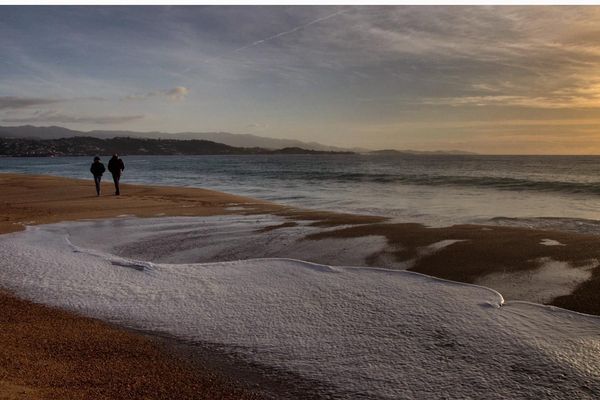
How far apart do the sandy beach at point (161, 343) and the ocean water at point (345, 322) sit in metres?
0.38

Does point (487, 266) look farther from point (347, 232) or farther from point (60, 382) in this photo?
point (60, 382)

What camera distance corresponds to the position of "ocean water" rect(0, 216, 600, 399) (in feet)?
11.8

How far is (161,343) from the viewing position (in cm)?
433

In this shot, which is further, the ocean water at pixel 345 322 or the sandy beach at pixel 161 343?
the ocean water at pixel 345 322

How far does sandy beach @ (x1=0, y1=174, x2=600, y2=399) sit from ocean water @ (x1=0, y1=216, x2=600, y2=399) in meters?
0.38

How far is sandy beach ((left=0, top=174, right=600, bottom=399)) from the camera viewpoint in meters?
3.47

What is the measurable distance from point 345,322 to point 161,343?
1.92m

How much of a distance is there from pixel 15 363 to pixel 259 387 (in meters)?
2.05

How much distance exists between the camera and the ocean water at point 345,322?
11.8 feet

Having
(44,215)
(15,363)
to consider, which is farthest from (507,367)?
(44,215)

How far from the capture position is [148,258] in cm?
796

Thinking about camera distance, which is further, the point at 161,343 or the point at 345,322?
the point at 345,322

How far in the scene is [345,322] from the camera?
4789mm

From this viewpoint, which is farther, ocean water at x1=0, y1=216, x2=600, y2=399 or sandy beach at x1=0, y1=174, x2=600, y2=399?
ocean water at x1=0, y1=216, x2=600, y2=399
